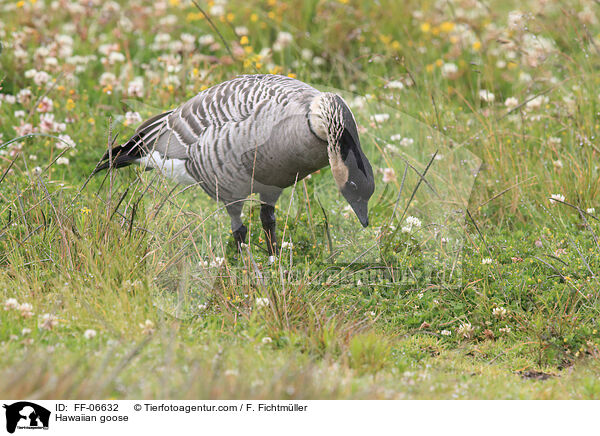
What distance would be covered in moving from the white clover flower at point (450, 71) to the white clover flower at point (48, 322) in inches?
231

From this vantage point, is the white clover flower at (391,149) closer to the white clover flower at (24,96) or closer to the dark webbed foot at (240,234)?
the dark webbed foot at (240,234)

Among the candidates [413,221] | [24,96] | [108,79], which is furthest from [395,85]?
[24,96]

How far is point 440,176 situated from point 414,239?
→ 0.84 meters

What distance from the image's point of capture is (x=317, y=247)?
5.58m

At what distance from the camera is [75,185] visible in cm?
614

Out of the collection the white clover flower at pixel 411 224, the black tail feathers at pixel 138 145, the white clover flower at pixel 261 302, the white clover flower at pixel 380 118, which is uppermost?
the black tail feathers at pixel 138 145

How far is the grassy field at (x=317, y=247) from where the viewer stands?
3.78 m

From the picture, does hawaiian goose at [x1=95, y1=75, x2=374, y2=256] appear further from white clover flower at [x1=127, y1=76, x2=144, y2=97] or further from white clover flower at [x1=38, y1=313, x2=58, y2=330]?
white clover flower at [x1=127, y1=76, x2=144, y2=97]

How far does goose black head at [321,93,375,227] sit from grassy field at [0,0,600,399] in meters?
0.58

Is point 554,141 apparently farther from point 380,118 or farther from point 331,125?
point 331,125

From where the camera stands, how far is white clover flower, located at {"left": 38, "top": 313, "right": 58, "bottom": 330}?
13.0 ft
